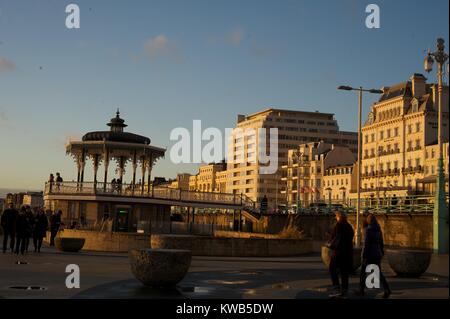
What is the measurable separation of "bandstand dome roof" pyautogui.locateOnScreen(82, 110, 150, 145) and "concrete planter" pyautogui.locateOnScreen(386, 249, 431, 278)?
3315 cm

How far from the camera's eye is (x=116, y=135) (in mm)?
48094

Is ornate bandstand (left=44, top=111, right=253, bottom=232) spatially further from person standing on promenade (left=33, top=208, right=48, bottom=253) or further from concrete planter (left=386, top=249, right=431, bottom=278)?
concrete planter (left=386, top=249, right=431, bottom=278)

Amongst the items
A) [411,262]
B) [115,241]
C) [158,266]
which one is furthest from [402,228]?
[158,266]

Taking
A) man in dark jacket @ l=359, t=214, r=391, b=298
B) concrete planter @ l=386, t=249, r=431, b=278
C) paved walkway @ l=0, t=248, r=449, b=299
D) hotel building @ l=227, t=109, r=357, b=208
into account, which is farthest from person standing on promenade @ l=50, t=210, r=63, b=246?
hotel building @ l=227, t=109, r=357, b=208

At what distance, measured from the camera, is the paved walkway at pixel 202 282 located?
1274cm

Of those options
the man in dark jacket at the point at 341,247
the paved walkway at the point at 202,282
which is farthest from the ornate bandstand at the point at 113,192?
the man in dark jacket at the point at 341,247

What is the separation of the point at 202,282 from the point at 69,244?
12.8m

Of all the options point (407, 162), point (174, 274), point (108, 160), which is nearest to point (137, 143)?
point (108, 160)

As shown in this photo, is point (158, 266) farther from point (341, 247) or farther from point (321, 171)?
point (321, 171)

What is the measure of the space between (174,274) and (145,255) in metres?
0.79

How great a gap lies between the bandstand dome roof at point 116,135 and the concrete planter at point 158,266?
114ft
